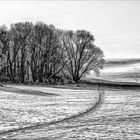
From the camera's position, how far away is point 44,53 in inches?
2876

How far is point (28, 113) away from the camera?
23141 mm

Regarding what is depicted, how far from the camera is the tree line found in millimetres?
70812

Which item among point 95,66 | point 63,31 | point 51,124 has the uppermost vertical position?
point 63,31

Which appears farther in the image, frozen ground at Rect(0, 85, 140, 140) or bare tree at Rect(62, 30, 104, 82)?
bare tree at Rect(62, 30, 104, 82)

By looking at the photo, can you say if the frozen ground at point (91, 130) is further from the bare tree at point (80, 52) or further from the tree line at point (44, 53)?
the bare tree at point (80, 52)

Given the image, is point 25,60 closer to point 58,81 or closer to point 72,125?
point 58,81

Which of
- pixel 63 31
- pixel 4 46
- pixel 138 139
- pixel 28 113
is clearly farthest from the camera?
pixel 63 31

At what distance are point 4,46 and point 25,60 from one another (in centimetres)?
647

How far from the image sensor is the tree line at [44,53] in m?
70.8

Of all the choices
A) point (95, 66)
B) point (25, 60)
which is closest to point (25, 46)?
point (25, 60)

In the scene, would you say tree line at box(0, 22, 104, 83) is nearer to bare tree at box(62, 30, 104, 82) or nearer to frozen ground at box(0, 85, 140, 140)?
bare tree at box(62, 30, 104, 82)

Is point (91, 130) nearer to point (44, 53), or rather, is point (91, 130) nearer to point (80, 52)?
point (44, 53)

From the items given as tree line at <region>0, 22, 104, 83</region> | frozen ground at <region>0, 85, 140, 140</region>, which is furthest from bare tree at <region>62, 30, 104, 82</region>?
frozen ground at <region>0, 85, 140, 140</region>

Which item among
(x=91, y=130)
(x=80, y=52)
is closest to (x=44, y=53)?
(x=80, y=52)
